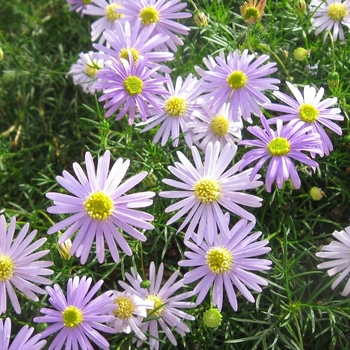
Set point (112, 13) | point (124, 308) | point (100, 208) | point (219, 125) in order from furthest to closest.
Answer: point (112, 13), point (219, 125), point (124, 308), point (100, 208)

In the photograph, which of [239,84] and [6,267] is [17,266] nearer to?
[6,267]

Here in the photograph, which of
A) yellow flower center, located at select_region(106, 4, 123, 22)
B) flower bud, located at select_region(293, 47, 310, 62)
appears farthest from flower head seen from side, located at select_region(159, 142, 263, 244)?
yellow flower center, located at select_region(106, 4, 123, 22)

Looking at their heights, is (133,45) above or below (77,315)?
above

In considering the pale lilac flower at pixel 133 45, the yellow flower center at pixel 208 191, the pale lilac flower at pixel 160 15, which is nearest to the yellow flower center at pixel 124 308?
the yellow flower center at pixel 208 191

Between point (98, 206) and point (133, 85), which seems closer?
point (98, 206)

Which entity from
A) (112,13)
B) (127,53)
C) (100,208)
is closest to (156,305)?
(100,208)

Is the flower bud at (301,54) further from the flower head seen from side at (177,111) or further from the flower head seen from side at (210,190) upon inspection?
the flower head seen from side at (210,190)
